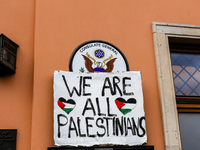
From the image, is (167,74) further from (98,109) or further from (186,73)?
(98,109)

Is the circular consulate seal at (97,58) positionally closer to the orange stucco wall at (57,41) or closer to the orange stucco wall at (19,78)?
the orange stucco wall at (57,41)

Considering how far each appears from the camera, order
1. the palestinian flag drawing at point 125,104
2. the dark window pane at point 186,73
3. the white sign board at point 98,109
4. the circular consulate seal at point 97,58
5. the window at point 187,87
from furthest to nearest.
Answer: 1. the dark window pane at point 186,73
2. the window at point 187,87
3. the circular consulate seal at point 97,58
4. the palestinian flag drawing at point 125,104
5. the white sign board at point 98,109

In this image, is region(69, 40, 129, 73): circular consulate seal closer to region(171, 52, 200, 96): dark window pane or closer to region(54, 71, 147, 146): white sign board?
region(54, 71, 147, 146): white sign board

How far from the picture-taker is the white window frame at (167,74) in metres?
3.72

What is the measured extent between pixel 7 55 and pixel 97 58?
3.80ft

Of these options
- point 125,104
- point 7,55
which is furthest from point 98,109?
point 7,55

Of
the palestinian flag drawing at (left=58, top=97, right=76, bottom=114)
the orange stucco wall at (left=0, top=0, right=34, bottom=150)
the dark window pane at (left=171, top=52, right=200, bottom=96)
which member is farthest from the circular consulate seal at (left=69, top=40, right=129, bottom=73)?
the dark window pane at (left=171, top=52, right=200, bottom=96)

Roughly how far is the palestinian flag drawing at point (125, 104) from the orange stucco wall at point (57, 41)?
0.26 meters

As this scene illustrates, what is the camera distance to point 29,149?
3477 mm

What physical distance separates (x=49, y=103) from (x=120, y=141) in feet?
3.22

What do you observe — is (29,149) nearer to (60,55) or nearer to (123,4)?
(60,55)

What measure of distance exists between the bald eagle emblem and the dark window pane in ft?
3.42

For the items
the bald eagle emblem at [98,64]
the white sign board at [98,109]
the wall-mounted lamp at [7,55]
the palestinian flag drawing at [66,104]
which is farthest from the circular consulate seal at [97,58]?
the wall-mounted lamp at [7,55]

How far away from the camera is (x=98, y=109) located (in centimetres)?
360
